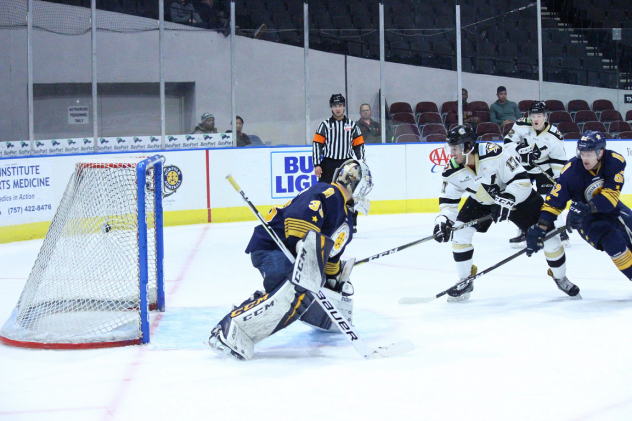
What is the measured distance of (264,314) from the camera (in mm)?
2949

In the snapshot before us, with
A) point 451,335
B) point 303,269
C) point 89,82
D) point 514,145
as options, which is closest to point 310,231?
point 303,269

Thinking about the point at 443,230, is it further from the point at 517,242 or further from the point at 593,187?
the point at 517,242

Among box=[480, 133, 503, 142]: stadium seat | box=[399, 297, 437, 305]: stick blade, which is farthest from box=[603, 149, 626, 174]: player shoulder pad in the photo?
box=[480, 133, 503, 142]: stadium seat

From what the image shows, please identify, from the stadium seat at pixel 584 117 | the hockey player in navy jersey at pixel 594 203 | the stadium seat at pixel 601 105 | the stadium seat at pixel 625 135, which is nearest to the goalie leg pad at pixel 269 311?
the hockey player in navy jersey at pixel 594 203

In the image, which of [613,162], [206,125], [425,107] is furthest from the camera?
[425,107]

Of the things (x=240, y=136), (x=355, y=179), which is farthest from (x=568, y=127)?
(x=355, y=179)

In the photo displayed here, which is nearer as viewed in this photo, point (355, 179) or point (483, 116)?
point (355, 179)

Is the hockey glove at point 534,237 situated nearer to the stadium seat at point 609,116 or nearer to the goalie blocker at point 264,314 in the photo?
the goalie blocker at point 264,314

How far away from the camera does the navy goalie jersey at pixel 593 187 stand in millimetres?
3750

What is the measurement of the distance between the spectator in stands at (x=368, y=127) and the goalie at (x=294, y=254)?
5.46 meters

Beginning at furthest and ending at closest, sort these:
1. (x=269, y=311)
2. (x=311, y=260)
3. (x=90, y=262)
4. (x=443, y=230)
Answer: (x=443, y=230) → (x=90, y=262) → (x=269, y=311) → (x=311, y=260)

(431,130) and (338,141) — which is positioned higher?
(431,130)

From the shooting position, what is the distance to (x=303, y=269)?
2787 millimetres

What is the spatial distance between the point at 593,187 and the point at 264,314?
6.29 ft
